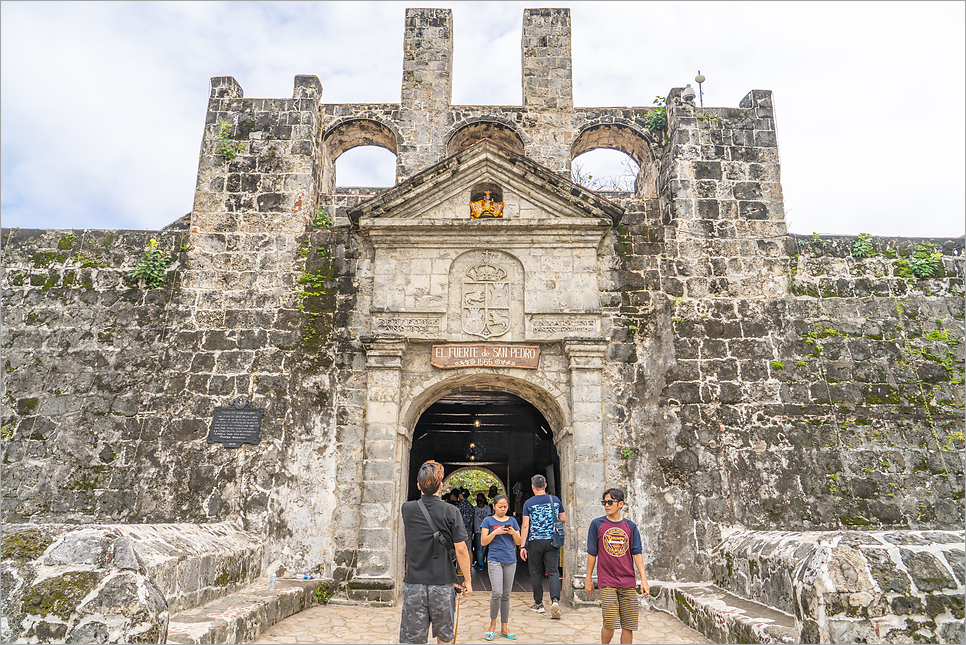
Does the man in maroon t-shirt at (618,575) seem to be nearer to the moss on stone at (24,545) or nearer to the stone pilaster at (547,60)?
the moss on stone at (24,545)

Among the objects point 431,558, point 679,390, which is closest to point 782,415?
point 679,390

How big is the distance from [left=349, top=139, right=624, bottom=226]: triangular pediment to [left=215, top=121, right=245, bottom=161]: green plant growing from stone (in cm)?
244

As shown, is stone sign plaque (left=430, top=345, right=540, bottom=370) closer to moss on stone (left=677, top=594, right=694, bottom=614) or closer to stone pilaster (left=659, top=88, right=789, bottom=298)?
stone pilaster (left=659, top=88, right=789, bottom=298)

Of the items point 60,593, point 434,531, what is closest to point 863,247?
point 434,531

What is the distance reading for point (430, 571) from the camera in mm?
4309

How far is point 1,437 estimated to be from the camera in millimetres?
8500

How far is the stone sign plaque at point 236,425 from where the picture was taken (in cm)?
827

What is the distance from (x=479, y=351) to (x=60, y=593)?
5.33m

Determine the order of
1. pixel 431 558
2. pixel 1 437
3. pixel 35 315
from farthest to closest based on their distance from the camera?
pixel 35 315
pixel 1 437
pixel 431 558

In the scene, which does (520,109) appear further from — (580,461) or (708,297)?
(580,461)

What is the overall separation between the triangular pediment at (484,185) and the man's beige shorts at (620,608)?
5215 millimetres

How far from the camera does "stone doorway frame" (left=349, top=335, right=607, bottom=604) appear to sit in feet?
25.2

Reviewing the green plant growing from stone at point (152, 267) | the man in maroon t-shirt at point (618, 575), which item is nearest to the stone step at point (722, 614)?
the man in maroon t-shirt at point (618, 575)

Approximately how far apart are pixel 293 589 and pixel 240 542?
38.2 inches
